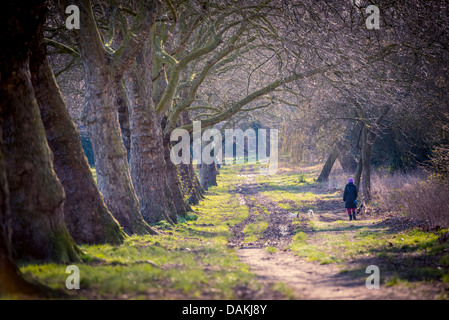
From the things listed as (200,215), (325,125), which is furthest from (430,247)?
(325,125)

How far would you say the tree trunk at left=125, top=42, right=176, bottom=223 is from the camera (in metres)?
15.0

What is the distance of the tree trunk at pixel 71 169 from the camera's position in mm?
9391

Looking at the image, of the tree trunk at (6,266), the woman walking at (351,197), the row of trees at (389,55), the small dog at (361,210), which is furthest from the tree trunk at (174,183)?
the tree trunk at (6,266)

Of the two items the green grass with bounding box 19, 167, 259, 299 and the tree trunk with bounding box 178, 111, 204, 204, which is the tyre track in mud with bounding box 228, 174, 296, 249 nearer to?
the green grass with bounding box 19, 167, 259, 299

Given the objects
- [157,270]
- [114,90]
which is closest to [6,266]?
[157,270]

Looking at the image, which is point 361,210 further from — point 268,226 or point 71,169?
point 71,169

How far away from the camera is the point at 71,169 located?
385 inches

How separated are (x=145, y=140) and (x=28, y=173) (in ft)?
26.8

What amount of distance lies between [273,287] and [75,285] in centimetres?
312

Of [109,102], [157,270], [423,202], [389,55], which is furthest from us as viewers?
[389,55]

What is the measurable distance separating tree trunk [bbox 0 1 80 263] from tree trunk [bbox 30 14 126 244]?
2.15m

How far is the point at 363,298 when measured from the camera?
6.27 metres

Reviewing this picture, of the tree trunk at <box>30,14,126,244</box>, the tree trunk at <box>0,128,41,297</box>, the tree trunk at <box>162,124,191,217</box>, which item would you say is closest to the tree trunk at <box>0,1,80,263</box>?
the tree trunk at <box>0,128,41,297</box>
